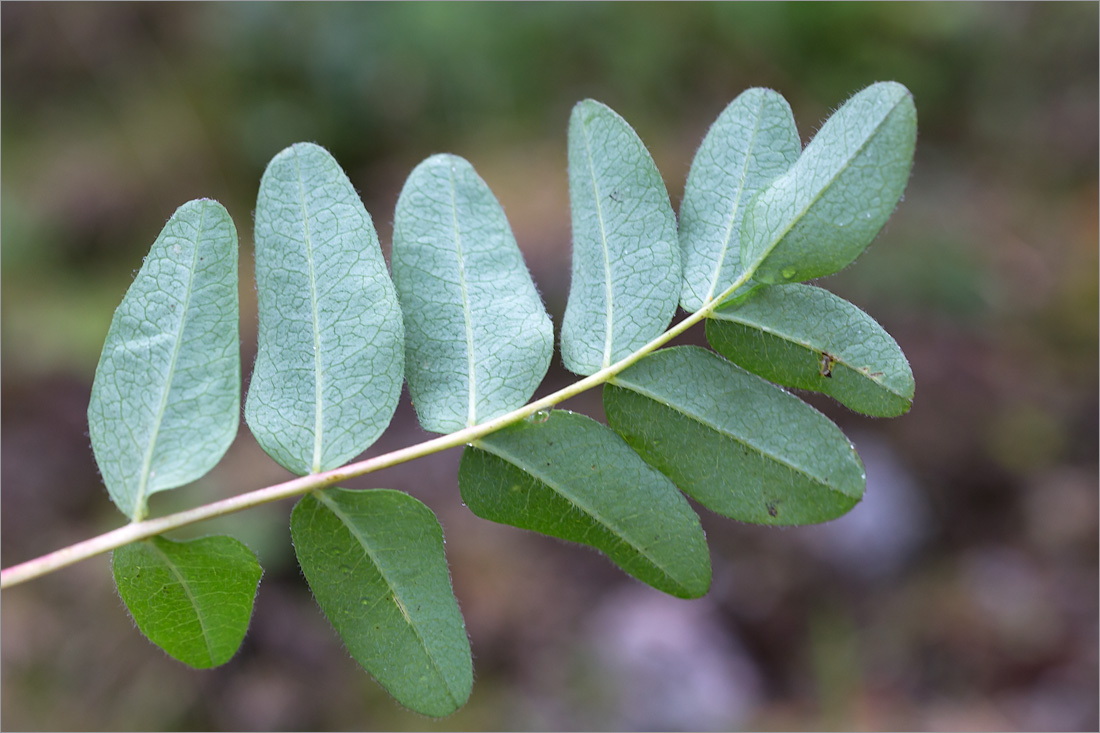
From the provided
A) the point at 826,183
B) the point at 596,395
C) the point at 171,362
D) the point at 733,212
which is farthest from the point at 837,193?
the point at 596,395

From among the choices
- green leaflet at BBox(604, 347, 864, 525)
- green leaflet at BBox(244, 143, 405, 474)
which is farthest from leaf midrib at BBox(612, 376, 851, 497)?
green leaflet at BBox(244, 143, 405, 474)

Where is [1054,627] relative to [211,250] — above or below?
below

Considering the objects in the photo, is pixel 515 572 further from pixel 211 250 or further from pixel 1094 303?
pixel 1094 303

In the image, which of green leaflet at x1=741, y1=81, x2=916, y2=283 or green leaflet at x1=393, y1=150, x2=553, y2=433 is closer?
green leaflet at x1=741, y1=81, x2=916, y2=283

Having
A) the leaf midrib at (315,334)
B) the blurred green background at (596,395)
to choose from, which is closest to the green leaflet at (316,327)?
the leaf midrib at (315,334)

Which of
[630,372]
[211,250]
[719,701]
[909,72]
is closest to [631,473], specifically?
[630,372]

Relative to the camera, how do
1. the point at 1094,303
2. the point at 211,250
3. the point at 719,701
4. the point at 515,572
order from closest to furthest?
the point at 211,250 < the point at 719,701 < the point at 515,572 < the point at 1094,303

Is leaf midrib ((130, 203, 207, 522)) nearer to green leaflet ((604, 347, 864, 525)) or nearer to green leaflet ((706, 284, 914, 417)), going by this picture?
green leaflet ((604, 347, 864, 525))

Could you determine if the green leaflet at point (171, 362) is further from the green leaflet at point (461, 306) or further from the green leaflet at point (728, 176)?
the green leaflet at point (728, 176)
